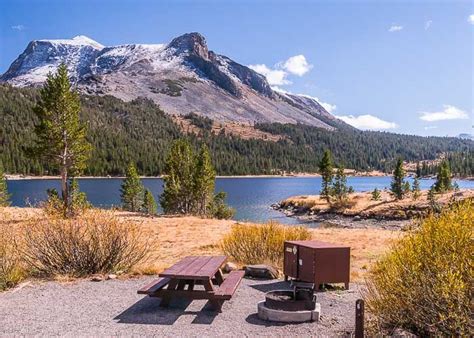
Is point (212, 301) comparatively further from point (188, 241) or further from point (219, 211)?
point (219, 211)

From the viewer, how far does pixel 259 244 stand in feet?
48.0

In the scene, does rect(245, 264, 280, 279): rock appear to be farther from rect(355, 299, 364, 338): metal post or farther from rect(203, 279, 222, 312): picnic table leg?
rect(355, 299, 364, 338): metal post

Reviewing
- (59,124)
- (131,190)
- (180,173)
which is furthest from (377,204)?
(59,124)

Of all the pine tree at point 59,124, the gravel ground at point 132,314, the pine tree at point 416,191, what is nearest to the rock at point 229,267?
the gravel ground at point 132,314

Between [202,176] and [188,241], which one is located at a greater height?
[202,176]

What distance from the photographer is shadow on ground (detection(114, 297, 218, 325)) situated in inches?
340

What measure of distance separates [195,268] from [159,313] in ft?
4.00

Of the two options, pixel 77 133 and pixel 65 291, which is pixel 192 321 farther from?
pixel 77 133

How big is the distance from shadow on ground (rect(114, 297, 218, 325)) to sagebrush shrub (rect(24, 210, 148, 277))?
3141 mm

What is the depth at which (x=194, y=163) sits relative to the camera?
5434 centimetres

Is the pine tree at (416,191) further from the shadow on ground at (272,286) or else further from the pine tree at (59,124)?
the shadow on ground at (272,286)

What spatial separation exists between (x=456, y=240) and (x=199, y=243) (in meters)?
15.1

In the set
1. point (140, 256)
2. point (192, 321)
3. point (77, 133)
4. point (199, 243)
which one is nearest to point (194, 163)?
point (77, 133)

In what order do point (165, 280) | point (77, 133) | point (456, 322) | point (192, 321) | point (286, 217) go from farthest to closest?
point (286, 217), point (77, 133), point (165, 280), point (192, 321), point (456, 322)
